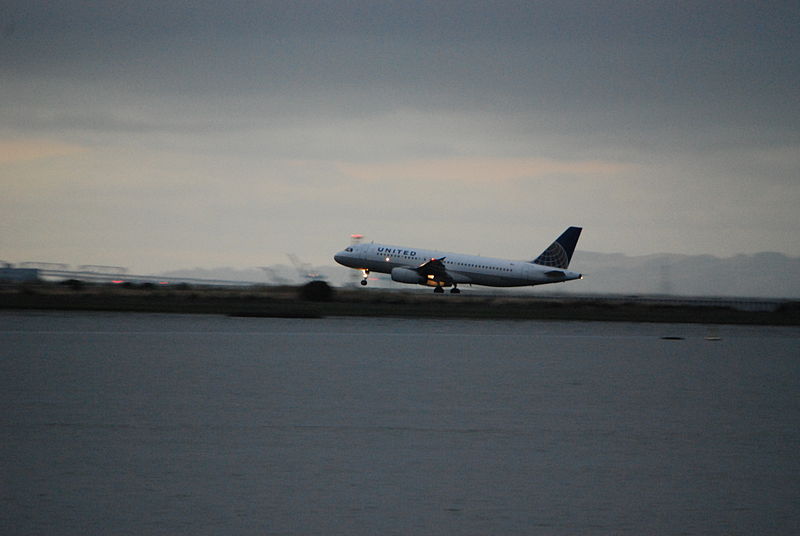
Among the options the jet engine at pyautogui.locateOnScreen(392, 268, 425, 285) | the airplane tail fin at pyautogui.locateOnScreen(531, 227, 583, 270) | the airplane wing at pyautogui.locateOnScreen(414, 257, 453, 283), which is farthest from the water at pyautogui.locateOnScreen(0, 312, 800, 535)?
the airplane tail fin at pyautogui.locateOnScreen(531, 227, 583, 270)

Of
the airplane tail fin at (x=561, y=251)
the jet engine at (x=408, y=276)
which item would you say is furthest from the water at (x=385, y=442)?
the airplane tail fin at (x=561, y=251)

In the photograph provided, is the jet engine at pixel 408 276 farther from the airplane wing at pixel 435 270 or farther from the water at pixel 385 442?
the water at pixel 385 442

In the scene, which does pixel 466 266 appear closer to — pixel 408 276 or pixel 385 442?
pixel 408 276

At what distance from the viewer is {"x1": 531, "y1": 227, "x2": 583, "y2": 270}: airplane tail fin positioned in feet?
269

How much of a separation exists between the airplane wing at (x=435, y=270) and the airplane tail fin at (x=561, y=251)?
10037 millimetres

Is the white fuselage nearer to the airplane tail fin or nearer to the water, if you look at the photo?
the airplane tail fin

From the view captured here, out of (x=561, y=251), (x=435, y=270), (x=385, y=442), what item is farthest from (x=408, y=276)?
(x=385, y=442)

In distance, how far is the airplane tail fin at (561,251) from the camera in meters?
82.0

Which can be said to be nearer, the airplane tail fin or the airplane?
the airplane

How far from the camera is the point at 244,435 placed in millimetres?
12445

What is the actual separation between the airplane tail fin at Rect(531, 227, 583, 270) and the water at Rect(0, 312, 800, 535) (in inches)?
2265

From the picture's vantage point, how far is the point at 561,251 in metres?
82.7

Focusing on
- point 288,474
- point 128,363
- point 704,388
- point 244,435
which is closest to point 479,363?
point 704,388

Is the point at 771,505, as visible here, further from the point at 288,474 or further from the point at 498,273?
the point at 498,273
